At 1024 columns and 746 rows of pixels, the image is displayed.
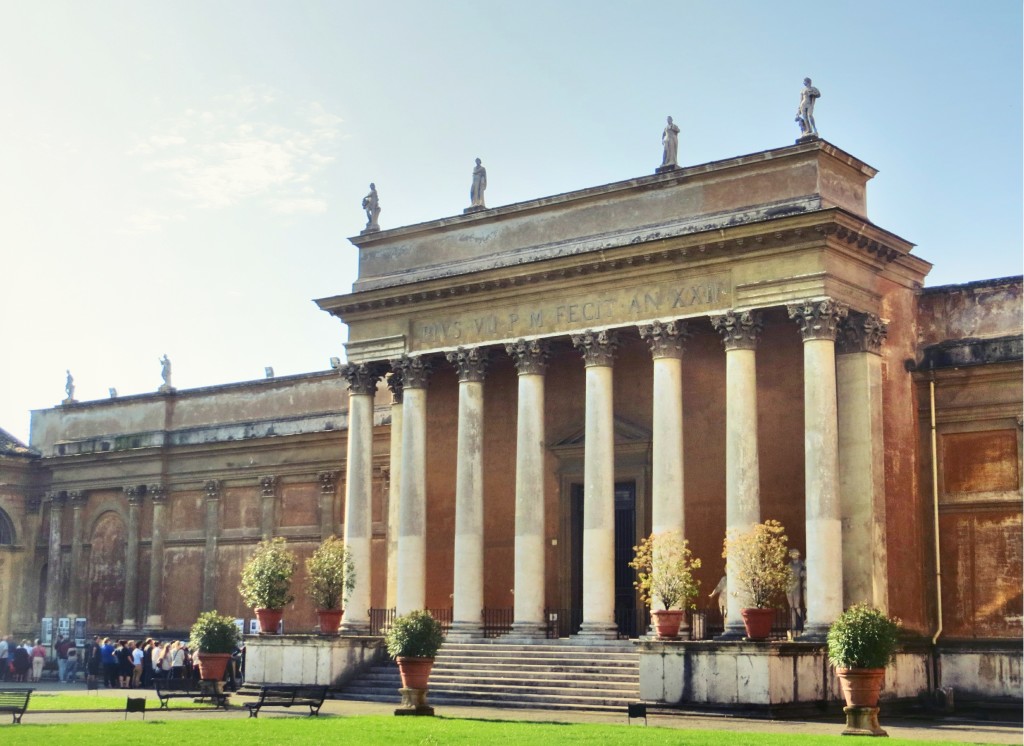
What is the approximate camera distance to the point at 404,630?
81.7 feet

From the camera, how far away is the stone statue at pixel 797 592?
26625 mm

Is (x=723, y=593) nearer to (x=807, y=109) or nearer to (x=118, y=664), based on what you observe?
(x=807, y=109)

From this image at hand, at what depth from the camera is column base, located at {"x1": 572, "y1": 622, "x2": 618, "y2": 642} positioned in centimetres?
2770

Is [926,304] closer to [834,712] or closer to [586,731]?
[834,712]

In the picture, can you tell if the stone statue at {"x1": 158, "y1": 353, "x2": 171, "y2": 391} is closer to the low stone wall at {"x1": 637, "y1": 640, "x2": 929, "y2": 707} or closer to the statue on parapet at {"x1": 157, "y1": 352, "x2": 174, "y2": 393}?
the statue on parapet at {"x1": 157, "y1": 352, "x2": 174, "y2": 393}

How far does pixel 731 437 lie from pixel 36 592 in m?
28.8

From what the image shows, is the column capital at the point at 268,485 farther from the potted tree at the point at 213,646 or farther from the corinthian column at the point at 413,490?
the potted tree at the point at 213,646

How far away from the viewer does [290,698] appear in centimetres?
2427

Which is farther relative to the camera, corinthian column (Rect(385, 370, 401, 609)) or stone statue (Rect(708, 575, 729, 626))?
corinthian column (Rect(385, 370, 401, 609))

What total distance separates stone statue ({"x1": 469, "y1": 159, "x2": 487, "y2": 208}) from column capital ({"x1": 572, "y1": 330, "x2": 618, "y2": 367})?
5.43m

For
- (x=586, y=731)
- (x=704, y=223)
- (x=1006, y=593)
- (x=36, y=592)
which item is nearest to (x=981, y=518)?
(x=1006, y=593)

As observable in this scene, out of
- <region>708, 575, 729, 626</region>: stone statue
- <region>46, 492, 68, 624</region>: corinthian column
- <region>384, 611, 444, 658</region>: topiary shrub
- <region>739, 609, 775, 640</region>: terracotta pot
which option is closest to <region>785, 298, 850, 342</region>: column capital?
<region>708, 575, 729, 626</region>: stone statue

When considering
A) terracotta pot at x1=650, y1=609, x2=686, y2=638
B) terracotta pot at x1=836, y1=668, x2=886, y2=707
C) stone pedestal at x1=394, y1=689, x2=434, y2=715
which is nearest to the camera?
terracotta pot at x1=836, y1=668, x2=886, y2=707

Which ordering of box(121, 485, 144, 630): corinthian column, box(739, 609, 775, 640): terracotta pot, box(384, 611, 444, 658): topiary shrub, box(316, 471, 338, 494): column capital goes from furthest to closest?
box(121, 485, 144, 630): corinthian column, box(316, 471, 338, 494): column capital, box(384, 611, 444, 658): topiary shrub, box(739, 609, 775, 640): terracotta pot
